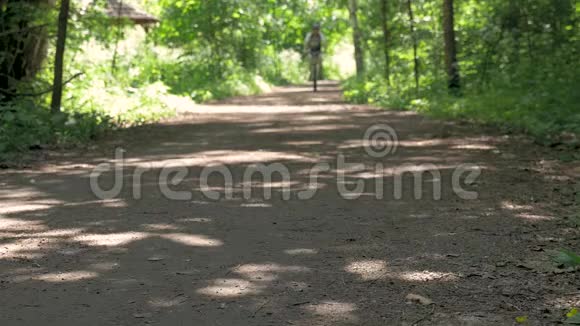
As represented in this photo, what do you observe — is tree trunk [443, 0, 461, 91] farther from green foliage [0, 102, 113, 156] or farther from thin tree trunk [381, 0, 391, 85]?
green foliage [0, 102, 113, 156]

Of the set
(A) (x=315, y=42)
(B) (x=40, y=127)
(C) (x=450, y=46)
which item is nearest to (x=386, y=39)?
(A) (x=315, y=42)

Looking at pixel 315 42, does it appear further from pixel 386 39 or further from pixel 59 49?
pixel 59 49

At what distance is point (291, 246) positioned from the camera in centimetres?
523

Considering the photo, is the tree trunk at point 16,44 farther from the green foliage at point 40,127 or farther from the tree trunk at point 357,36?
the tree trunk at point 357,36

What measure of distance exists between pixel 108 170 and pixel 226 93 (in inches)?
665

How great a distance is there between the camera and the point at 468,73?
56.4 feet

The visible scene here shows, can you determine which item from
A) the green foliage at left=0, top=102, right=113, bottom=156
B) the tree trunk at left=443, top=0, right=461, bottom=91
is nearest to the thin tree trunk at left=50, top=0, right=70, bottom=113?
the green foliage at left=0, top=102, right=113, bottom=156

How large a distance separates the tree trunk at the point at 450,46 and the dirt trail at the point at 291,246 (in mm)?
7974

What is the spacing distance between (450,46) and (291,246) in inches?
535

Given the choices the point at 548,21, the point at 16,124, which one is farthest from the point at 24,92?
the point at 548,21

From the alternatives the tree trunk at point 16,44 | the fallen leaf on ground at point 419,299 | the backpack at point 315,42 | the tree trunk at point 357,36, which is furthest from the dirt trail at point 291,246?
the tree trunk at point 357,36

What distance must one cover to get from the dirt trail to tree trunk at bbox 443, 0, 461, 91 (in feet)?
26.2

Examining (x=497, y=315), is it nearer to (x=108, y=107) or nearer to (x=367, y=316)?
(x=367, y=316)

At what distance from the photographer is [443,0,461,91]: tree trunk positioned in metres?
17.5
